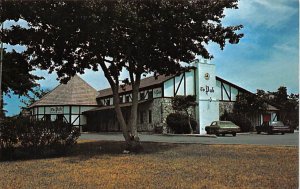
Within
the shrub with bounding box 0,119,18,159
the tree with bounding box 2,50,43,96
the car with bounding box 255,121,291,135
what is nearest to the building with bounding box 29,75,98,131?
the tree with bounding box 2,50,43,96

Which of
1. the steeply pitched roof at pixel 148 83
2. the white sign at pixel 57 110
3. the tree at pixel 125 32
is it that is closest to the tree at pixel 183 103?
the steeply pitched roof at pixel 148 83

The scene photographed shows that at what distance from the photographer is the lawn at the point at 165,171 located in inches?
304

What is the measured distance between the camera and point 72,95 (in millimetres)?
45938

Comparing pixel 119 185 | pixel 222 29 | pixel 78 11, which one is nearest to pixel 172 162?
pixel 119 185

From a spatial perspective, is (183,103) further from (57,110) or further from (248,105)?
(57,110)

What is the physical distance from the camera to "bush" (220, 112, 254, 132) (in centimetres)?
3653

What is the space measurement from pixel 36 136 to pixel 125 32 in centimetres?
440

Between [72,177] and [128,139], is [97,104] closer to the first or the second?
[128,139]

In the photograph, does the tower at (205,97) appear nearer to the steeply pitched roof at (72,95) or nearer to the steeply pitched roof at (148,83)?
the steeply pitched roof at (148,83)

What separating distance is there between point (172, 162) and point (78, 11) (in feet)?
17.3

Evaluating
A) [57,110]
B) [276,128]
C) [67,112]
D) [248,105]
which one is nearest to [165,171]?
[276,128]

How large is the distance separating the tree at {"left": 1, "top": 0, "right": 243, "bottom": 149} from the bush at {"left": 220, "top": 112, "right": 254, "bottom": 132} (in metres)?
21.1

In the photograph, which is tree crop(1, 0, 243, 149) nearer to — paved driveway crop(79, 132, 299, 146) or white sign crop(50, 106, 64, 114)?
paved driveway crop(79, 132, 299, 146)

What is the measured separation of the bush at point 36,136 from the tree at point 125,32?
245cm
